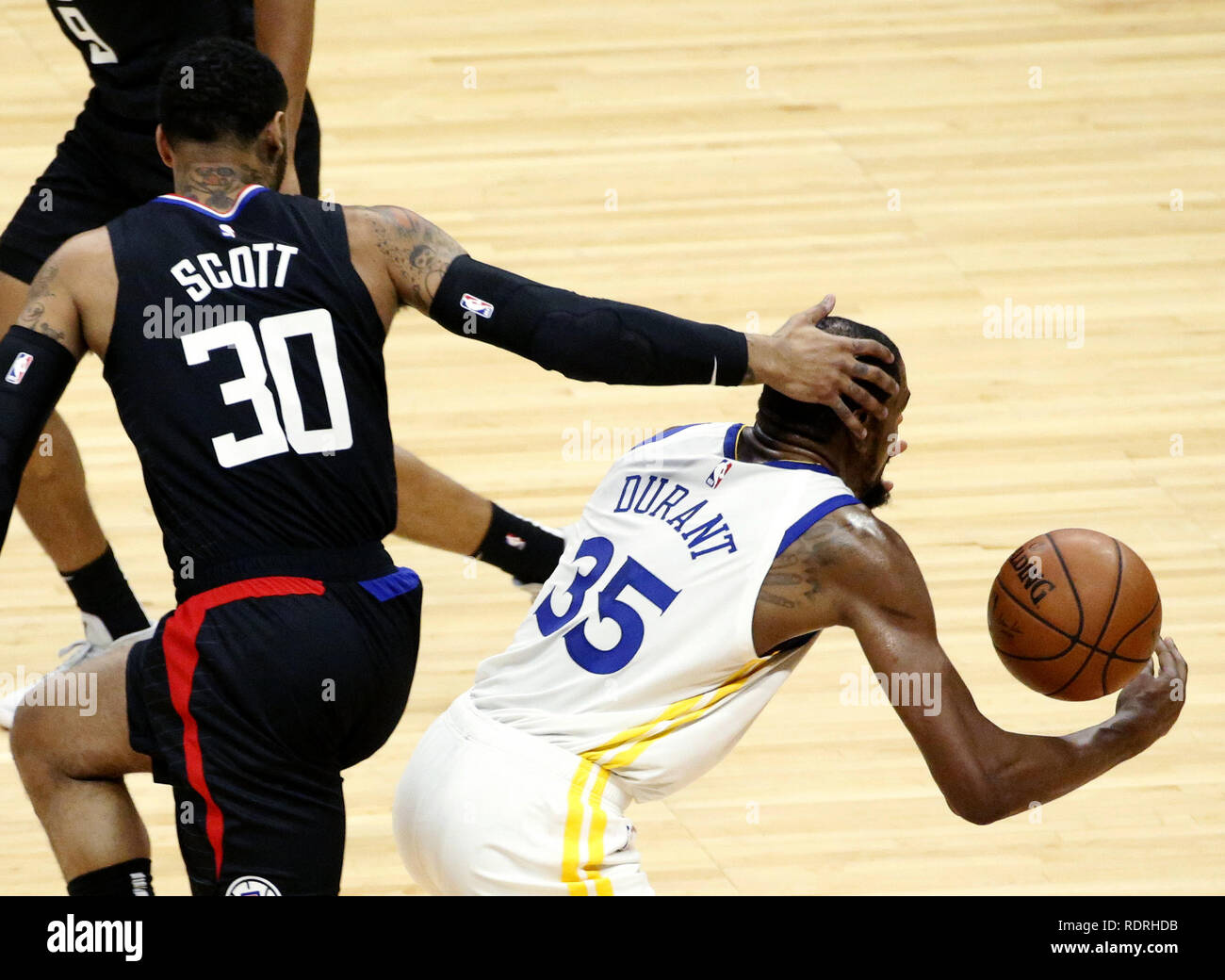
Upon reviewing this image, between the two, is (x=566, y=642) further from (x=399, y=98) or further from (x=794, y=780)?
(x=399, y=98)

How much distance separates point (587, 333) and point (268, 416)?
0.52 m

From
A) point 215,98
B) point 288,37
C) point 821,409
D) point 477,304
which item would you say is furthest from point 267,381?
point 288,37

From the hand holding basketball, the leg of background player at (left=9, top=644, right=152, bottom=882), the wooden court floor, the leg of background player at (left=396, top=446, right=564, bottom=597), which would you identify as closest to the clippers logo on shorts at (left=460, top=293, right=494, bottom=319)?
the leg of background player at (left=9, top=644, right=152, bottom=882)

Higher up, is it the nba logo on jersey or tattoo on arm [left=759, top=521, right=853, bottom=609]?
the nba logo on jersey

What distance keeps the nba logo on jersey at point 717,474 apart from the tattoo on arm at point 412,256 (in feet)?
1.77

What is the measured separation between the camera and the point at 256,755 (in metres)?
2.99

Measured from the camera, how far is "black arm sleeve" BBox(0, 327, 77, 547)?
295 centimetres

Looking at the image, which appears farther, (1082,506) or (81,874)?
(1082,506)

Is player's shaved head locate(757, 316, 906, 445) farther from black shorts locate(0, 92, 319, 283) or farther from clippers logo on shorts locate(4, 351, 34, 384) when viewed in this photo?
black shorts locate(0, 92, 319, 283)

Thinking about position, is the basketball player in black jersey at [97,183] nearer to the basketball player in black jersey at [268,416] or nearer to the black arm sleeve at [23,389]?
the basketball player in black jersey at [268,416]

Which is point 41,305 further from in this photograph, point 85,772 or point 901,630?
point 901,630

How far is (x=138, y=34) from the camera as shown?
14.4 feet

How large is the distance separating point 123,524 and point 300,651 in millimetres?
2698
